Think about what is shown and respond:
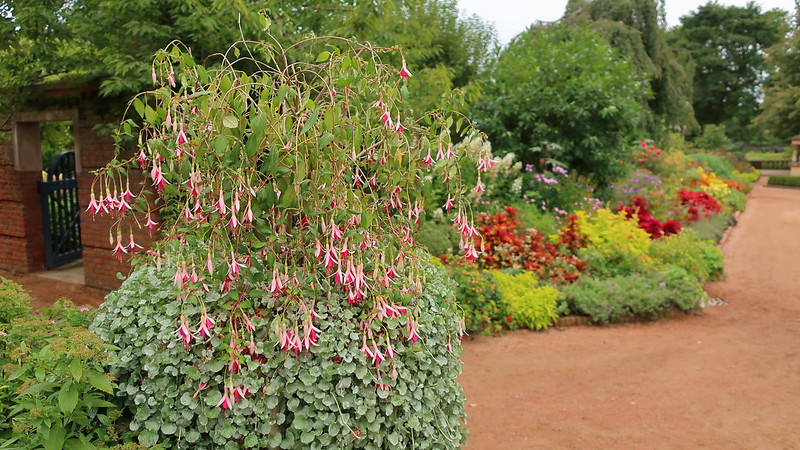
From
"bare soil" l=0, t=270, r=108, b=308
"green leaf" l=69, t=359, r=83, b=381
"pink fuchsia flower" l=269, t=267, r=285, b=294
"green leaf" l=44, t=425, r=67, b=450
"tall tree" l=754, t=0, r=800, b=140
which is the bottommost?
"bare soil" l=0, t=270, r=108, b=308

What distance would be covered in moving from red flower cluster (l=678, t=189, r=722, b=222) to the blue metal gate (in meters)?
10.7

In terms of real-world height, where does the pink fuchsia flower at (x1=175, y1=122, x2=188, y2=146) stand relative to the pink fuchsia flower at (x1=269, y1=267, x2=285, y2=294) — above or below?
above

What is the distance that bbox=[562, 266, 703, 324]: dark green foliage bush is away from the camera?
21.2ft

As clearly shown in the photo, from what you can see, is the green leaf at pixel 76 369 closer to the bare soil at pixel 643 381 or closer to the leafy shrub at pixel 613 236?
the bare soil at pixel 643 381

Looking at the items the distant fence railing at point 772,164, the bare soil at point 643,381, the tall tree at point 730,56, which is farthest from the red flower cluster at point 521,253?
the tall tree at point 730,56

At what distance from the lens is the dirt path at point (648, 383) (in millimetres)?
4016

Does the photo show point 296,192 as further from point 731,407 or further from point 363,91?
point 731,407

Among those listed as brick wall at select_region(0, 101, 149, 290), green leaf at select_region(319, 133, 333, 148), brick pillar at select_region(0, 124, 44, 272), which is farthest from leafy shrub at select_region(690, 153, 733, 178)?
green leaf at select_region(319, 133, 333, 148)

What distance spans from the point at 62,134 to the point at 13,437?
9.50 m

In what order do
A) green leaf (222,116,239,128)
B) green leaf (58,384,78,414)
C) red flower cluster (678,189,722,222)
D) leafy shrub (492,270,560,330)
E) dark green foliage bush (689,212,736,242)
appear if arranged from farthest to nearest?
red flower cluster (678,189,722,222) < dark green foliage bush (689,212,736,242) < leafy shrub (492,270,560,330) < green leaf (222,116,239,128) < green leaf (58,384,78,414)

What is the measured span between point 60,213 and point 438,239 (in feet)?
17.0

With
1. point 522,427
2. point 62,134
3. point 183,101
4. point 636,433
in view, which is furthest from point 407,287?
point 62,134

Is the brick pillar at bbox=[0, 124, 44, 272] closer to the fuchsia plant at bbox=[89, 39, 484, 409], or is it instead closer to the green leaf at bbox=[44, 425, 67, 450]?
the fuchsia plant at bbox=[89, 39, 484, 409]

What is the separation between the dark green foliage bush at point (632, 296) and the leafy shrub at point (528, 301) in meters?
Result: 0.30
